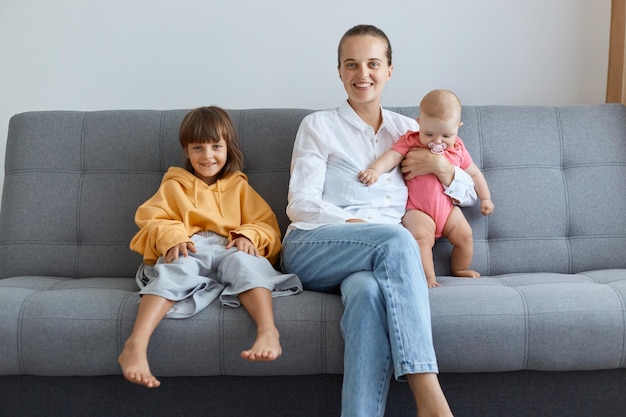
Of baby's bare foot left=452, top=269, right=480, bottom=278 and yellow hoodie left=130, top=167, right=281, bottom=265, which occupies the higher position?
yellow hoodie left=130, top=167, right=281, bottom=265

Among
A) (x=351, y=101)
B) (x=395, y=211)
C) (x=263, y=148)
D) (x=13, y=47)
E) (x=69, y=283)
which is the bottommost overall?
(x=69, y=283)

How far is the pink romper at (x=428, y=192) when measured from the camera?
222 centimetres

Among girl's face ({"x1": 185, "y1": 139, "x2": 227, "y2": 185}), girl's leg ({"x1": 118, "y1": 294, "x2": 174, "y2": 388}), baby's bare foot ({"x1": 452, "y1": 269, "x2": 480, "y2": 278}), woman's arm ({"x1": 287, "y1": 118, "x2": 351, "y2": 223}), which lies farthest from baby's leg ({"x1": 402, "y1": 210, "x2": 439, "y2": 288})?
girl's leg ({"x1": 118, "y1": 294, "x2": 174, "y2": 388})

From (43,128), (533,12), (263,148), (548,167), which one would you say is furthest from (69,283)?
(533,12)

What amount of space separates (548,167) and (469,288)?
710 millimetres

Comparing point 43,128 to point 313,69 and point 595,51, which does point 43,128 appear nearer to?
point 313,69

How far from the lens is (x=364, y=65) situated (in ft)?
7.17

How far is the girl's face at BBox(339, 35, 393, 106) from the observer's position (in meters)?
2.19

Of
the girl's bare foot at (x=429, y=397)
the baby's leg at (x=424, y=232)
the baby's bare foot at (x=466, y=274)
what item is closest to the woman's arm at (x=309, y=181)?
Result: the baby's leg at (x=424, y=232)

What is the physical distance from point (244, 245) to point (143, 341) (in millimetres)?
444

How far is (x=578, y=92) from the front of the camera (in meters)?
2.92

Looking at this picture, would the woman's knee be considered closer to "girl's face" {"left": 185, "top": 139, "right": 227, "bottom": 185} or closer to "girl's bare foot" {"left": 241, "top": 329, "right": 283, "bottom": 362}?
"girl's bare foot" {"left": 241, "top": 329, "right": 283, "bottom": 362}

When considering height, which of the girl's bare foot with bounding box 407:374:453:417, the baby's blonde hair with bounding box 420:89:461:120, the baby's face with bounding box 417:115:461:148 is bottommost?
the girl's bare foot with bounding box 407:374:453:417

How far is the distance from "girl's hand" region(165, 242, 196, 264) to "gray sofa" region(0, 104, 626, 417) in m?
0.14
